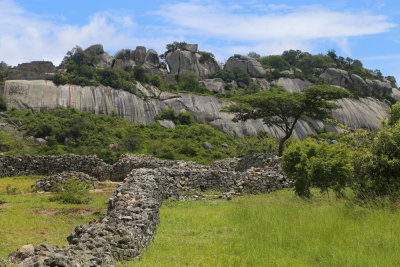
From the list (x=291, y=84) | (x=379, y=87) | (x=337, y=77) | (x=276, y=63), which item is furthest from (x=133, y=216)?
(x=276, y=63)

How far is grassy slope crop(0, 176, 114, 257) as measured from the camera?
9500 mm

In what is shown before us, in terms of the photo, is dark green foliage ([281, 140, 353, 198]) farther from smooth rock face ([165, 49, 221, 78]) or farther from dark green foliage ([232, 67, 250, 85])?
smooth rock face ([165, 49, 221, 78])

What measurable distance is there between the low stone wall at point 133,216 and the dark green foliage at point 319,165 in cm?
369

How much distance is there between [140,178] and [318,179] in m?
7.01

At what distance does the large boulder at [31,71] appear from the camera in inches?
2509

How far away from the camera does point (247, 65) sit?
100 m

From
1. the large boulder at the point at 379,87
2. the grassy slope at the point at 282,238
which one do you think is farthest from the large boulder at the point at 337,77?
the grassy slope at the point at 282,238

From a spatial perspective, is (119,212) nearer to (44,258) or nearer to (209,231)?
(209,231)

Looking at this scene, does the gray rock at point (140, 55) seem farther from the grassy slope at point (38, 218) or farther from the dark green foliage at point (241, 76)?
the grassy slope at point (38, 218)

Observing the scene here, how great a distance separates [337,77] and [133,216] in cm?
9691

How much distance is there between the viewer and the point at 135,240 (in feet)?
24.0

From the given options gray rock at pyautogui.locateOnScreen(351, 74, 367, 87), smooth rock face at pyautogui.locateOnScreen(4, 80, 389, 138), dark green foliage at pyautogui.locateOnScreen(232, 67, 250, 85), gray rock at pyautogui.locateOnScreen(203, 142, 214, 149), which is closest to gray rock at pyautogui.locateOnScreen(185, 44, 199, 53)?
dark green foliage at pyautogui.locateOnScreen(232, 67, 250, 85)

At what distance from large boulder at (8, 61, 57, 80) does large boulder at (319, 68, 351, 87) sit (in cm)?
6859

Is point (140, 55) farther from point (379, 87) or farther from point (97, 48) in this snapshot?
point (379, 87)
